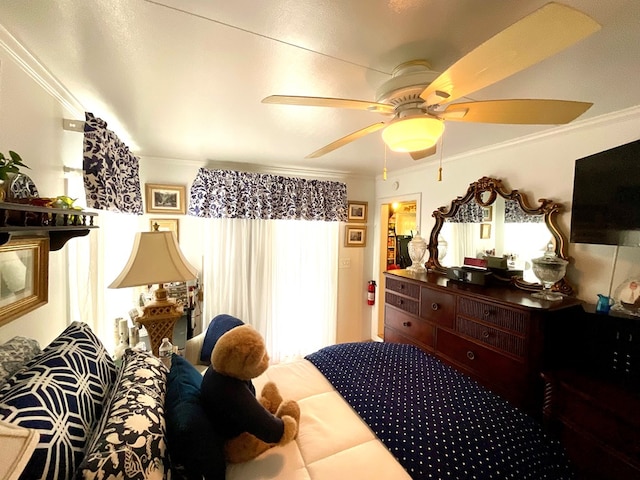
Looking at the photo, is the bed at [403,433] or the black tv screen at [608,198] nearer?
the bed at [403,433]

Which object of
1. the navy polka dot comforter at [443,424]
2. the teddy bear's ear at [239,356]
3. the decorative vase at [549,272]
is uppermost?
the decorative vase at [549,272]

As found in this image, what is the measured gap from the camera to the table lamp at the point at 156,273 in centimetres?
151

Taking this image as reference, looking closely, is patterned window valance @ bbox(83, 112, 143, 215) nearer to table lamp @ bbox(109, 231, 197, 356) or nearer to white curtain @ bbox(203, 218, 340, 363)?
table lamp @ bbox(109, 231, 197, 356)

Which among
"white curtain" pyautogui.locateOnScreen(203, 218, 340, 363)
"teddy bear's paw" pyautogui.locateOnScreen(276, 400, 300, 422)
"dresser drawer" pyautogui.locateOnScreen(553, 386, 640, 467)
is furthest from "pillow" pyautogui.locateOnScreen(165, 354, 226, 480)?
"white curtain" pyautogui.locateOnScreen(203, 218, 340, 363)

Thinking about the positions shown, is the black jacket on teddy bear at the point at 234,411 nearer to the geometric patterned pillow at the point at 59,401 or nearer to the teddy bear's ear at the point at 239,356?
the teddy bear's ear at the point at 239,356

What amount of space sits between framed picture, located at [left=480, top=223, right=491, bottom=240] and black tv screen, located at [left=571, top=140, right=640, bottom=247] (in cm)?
66

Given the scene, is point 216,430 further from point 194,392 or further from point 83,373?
point 83,373

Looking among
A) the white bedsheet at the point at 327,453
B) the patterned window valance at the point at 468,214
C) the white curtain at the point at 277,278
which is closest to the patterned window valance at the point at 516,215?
Answer: the patterned window valance at the point at 468,214

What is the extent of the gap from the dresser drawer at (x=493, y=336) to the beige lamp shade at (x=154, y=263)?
1.97 metres

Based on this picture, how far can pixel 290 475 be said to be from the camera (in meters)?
0.95

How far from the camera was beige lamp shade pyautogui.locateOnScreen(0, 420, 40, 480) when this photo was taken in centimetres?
47

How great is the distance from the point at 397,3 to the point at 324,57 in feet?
1.13

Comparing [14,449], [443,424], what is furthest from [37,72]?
[443,424]

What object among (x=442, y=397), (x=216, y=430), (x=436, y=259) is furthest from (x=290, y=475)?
(x=436, y=259)
